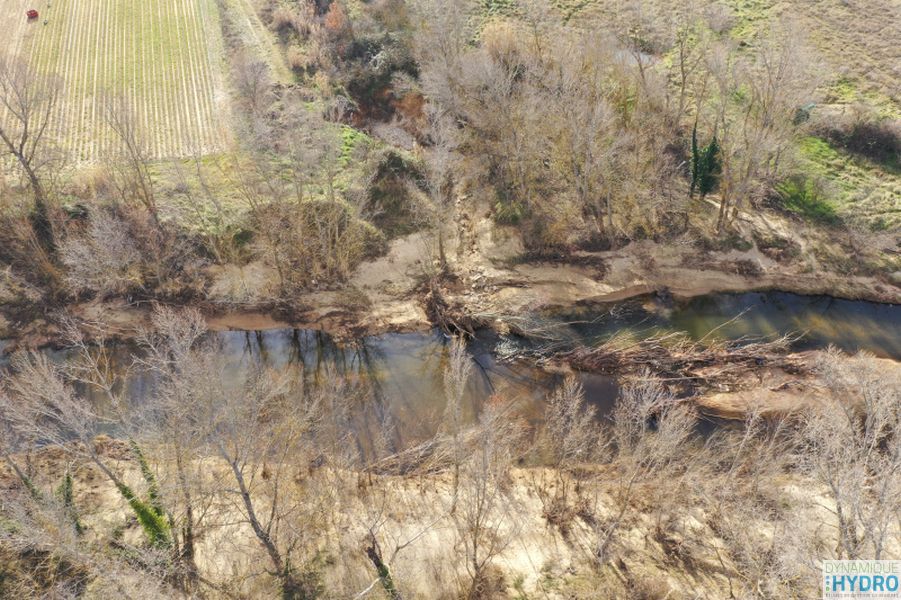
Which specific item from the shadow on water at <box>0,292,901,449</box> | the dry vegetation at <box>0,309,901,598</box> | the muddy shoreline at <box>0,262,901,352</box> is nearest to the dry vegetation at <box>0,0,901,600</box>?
the dry vegetation at <box>0,309,901,598</box>

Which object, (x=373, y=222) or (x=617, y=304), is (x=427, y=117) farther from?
(x=617, y=304)

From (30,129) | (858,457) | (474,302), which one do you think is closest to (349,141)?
(474,302)

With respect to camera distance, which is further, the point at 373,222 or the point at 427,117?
the point at 427,117

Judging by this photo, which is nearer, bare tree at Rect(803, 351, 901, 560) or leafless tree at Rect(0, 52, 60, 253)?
bare tree at Rect(803, 351, 901, 560)

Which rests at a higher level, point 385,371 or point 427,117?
point 427,117

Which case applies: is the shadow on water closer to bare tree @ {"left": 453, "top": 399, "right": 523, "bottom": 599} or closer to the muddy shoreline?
the muddy shoreline

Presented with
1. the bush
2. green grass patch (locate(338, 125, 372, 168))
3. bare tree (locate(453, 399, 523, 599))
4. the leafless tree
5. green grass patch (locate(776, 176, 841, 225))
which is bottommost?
bare tree (locate(453, 399, 523, 599))

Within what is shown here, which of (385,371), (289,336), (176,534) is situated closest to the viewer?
(176,534)

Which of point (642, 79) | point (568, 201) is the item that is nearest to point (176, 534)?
point (568, 201)

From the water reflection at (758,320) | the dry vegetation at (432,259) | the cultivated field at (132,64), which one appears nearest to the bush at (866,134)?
the dry vegetation at (432,259)
